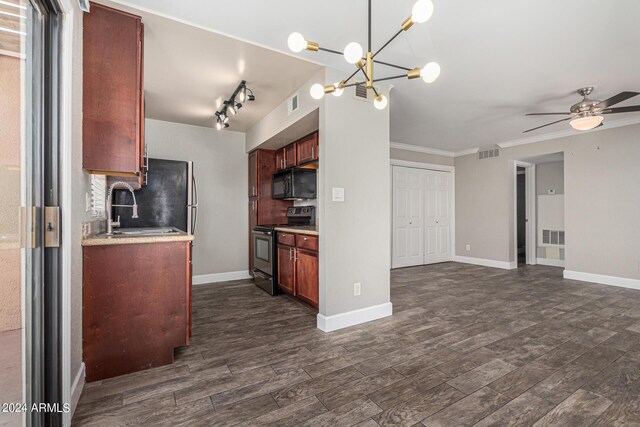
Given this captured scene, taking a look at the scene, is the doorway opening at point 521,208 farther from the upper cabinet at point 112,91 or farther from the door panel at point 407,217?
the upper cabinet at point 112,91

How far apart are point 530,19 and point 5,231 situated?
328cm

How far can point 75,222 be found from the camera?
5.59 feet

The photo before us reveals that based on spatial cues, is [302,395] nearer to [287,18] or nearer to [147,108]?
[287,18]

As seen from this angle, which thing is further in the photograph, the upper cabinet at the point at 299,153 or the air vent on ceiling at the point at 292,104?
the upper cabinet at the point at 299,153

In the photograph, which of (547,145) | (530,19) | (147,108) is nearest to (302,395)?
(530,19)

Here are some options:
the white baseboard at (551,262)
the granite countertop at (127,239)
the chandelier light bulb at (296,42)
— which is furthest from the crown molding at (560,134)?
the granite countertop at (127,239)

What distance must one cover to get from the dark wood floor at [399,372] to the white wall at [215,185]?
1408 mm

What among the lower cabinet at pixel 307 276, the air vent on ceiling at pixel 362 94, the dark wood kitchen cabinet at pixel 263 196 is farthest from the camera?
the dark wood kitchen cabinet at pixel 263 196

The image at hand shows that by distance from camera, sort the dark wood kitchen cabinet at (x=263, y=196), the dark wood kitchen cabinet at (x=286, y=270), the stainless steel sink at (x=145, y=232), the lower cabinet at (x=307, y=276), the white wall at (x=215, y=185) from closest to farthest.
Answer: the stainless steel sink at (x=145, y=232) < the lower cabinet at (x=307, y=276) < the dark wood kitchen cabinet at (x=286, y=270) < the white wall at (x=215, y=185) < the dark wood kitchen cabinet at (x=263, y=196)

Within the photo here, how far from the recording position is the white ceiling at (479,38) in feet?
6.48

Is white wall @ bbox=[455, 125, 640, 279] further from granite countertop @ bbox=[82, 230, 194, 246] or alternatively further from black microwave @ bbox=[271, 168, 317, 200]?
granite countertop @ bbox=[82, 230, 194, 246]

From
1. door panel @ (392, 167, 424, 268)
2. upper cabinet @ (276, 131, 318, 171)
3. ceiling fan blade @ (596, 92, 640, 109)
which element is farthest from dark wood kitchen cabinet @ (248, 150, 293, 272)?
ceiling fan blade @ (596, 92, 640, 109)

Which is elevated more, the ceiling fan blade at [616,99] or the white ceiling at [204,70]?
the white ceiling at [204,70]

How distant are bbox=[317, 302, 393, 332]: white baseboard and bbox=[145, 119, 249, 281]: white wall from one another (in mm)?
2564
